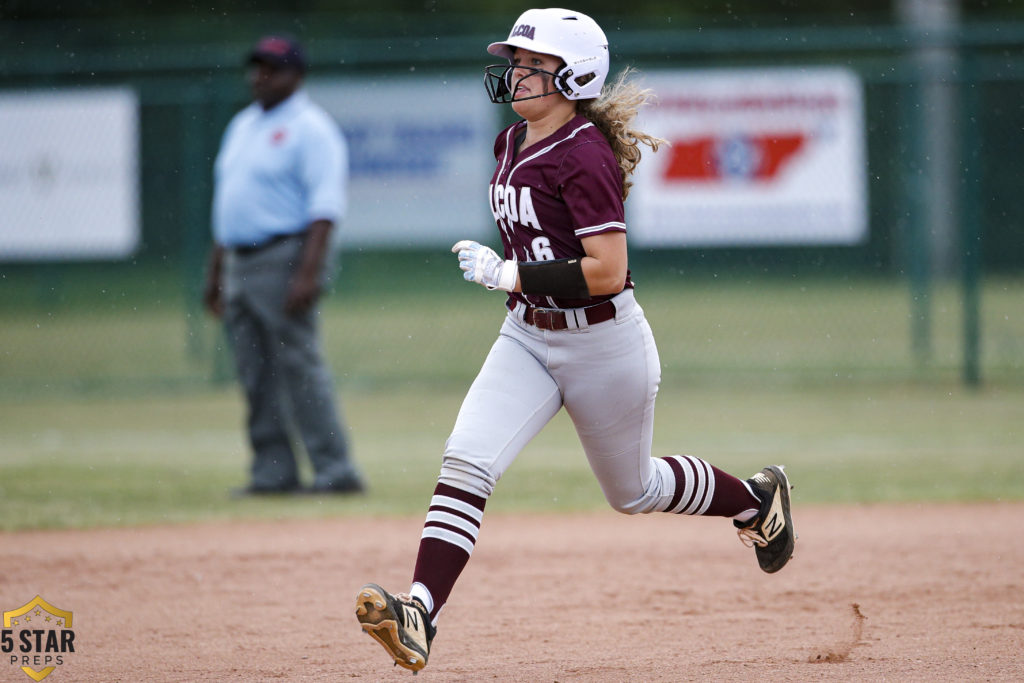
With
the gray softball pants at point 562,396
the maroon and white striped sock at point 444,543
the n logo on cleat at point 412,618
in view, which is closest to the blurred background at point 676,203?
the gray softball pants at point 562,396

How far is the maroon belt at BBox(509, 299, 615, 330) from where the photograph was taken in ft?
13.2

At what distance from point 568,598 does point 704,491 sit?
39.7 inches

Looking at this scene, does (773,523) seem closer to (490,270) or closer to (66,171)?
(490,270)

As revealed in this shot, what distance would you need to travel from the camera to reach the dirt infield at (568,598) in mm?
4121

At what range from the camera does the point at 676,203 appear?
37.6 feet

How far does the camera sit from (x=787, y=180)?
11312mm

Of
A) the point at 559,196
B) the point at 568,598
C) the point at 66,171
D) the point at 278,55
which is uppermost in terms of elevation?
the point at 278,55

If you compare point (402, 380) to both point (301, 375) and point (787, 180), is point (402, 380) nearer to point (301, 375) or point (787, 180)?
point (787, 180)

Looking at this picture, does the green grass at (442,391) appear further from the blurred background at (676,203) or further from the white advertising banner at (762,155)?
the white advertising banner at (762,155)

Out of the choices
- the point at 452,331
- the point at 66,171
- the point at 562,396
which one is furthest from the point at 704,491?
the point at 66,171

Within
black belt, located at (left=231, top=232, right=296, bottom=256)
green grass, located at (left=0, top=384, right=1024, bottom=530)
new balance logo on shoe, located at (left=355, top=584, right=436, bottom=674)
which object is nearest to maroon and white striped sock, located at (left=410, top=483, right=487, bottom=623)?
new balance logo on shoe, located at (left=355, top=584, right=436, bottom=674)

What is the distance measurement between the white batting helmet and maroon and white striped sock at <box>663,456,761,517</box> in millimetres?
1296

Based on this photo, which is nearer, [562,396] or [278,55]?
[562,396]

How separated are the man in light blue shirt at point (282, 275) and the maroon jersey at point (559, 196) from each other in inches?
127
